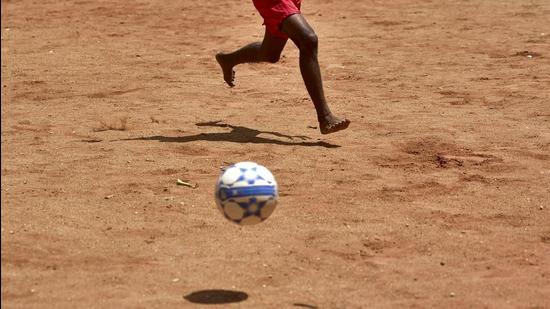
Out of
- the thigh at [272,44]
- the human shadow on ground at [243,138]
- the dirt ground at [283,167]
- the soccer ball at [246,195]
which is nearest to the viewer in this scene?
the dirt ground at [283,167]

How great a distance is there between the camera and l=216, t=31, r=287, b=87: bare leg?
916 centimetres

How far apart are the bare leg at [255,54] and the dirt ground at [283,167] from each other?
1.40 ft

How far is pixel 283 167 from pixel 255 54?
1.81 meters

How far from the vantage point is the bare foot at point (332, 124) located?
8.53 metres

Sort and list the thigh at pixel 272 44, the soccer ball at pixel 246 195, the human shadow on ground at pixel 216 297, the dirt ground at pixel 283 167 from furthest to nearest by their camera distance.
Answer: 1. the thigh at pixel 272 44
2. the soccer ball at pixel 246 195
3. the dirt ground at pixel 283 167
4. the human shadow on ground at pixel 216 297

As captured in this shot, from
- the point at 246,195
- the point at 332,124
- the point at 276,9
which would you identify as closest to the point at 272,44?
the point at 276,9

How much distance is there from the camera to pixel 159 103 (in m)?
10.2

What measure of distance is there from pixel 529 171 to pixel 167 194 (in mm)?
2611

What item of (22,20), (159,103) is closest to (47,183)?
(159,103)

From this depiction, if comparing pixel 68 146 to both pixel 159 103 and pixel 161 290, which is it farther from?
pixel 161 290

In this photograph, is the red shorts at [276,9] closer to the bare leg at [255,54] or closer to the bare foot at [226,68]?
the bare leg at [255,54]

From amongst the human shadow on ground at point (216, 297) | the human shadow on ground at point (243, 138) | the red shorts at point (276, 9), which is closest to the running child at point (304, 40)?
the red shorts at point (276, 9)

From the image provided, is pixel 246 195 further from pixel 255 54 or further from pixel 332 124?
pixel 255 54

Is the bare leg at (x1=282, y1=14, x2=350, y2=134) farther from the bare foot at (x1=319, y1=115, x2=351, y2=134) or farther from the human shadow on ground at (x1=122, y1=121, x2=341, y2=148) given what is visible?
the human shadow on ground at (x1=122, y1=121, x2=341, y2=148)
